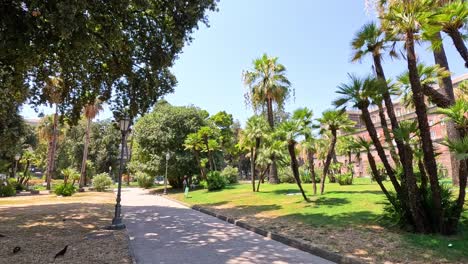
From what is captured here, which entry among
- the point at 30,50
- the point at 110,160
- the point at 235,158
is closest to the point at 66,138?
the point at 110,160

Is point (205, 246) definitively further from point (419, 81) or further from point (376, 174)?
point (419, 81)

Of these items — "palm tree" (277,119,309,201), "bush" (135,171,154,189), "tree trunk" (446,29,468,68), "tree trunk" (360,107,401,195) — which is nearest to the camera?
"tree trunk" (446,29,468,68)

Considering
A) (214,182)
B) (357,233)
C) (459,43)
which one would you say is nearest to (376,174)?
(357,233)

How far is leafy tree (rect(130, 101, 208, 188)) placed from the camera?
36094 mm

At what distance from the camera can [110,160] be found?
6209cm

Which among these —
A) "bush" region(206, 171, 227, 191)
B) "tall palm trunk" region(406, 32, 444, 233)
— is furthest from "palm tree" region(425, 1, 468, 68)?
"bush" region(206, 171, 227, 191)

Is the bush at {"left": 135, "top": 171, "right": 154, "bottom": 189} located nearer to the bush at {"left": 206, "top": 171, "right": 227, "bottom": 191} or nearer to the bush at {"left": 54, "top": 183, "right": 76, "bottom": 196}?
the bush at {"left": 206, "top": 171, "right": 227, "bottom": 191}

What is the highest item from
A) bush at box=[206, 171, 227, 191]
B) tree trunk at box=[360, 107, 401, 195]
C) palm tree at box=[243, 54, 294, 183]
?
palm tree at box=[243, 54, 294, 183]

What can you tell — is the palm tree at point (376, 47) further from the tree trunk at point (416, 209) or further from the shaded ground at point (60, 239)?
the shaded ground at point (60, 239)

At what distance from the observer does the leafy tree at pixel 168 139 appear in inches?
1421

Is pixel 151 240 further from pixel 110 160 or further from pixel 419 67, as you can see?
pixel 110 160

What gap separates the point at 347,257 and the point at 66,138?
67.4m

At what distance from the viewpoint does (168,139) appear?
36375mm

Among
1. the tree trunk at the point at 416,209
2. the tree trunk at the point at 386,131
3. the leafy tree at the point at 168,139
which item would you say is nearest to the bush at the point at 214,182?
the leafy tree at the point at 168,139
